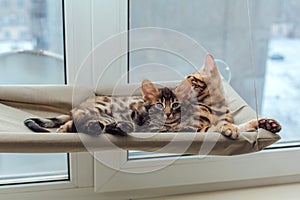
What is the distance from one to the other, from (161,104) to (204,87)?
16cm

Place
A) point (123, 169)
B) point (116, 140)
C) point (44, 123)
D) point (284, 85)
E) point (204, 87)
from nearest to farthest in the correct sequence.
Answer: point (116, 140), point (44, 123), point (204, 87), point (123, 169), point (284, 85)

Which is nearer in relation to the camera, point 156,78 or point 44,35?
point 156,78

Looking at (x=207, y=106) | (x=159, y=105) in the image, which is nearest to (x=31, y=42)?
(x=159, y=105)

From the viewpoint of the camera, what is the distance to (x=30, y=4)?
5.00 ft

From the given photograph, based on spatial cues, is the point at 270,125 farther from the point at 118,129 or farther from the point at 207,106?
the point at 118,129

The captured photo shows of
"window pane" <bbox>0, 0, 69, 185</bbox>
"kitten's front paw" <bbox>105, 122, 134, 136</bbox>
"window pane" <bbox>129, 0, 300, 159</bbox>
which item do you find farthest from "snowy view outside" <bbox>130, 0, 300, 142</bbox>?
"kitten's front paw" <bbox>105, 122, 134, 136</bbox>

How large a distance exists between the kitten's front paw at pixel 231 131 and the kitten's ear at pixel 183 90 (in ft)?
0.64

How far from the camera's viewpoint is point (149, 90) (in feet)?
4.32

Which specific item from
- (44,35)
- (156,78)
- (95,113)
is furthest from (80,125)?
(44,35)

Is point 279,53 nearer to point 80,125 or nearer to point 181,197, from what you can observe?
point 181,197

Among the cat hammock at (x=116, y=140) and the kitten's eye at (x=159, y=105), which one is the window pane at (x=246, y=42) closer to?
the kitten's eye at (x=159, y=105)

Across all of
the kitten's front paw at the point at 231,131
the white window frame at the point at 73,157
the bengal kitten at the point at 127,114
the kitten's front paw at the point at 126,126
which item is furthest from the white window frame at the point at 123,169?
the kitten's front paw at the point at 231,131

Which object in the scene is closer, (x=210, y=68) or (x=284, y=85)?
(x=210, y=68)

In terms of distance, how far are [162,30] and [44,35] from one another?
0.42 m
